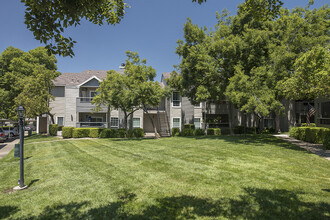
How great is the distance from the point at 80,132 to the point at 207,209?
71.0 ft

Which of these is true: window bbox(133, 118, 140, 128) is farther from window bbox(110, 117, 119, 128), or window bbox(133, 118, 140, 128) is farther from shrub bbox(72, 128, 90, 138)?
shrub bbox(72, 128, 90, 138)

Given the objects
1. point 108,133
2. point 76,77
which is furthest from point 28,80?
point 108,133

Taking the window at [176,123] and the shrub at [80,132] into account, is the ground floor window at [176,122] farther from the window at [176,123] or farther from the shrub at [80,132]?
the shrub at [80,132]

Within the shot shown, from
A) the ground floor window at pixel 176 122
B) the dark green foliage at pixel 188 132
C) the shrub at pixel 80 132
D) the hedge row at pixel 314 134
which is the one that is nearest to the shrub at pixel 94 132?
the shrub at pixel 80 132

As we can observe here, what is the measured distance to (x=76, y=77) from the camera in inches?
1200

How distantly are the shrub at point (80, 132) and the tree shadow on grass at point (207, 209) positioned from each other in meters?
19.6

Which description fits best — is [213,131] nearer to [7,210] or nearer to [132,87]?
[132,87]

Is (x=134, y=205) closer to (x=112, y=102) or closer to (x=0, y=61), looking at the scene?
(x=112, y=102)

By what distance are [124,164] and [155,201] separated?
4194 mm

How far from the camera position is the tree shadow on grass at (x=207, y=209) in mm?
3944

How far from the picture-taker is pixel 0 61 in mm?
29578

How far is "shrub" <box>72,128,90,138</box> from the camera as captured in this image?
2262cm

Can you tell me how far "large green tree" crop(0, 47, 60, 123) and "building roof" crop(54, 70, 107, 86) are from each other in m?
1.22

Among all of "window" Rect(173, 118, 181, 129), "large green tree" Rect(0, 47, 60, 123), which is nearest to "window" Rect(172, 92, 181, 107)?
"window" Rect(173, 118, 181, 129)
